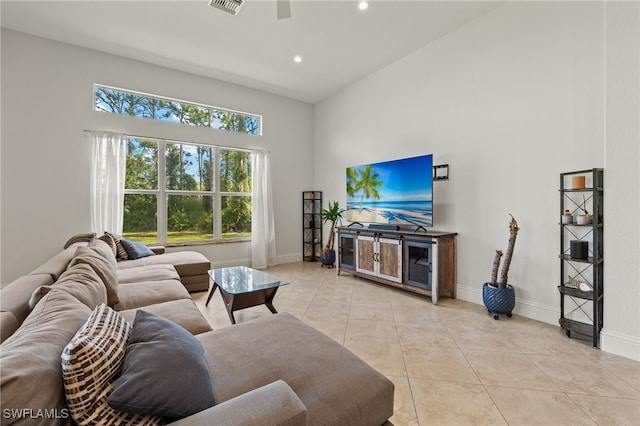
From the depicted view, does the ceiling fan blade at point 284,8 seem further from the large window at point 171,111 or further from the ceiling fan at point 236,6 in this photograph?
the large window at point 171,111

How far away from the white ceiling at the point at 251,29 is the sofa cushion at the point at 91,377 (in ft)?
11.1

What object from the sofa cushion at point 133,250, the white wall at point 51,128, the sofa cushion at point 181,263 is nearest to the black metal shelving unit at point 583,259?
the sofa cushion at point 181,263

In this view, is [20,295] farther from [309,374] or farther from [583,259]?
[583,259]

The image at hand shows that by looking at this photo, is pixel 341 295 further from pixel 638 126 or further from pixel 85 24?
pixel 85 24

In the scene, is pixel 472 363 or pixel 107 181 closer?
pixel 472 363

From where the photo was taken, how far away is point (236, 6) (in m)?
2.98

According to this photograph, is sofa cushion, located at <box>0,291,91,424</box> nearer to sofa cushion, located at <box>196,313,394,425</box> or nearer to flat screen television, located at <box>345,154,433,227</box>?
sofa cushion, located at <box>196,313,394,425</box>

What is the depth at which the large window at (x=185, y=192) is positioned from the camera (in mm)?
4379

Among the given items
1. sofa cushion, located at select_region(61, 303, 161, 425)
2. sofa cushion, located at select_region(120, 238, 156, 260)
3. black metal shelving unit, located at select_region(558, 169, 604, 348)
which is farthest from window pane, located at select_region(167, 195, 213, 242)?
black metal shelving unit, located at select_region(558, 169, 604, 348)

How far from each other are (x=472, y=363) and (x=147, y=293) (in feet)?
8.33

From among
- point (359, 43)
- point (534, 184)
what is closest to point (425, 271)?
point (534, 184)

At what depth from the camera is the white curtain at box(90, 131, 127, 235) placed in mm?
3922

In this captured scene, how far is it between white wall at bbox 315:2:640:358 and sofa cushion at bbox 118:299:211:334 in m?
2.99

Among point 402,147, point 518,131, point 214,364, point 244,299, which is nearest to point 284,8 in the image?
point 402,147
